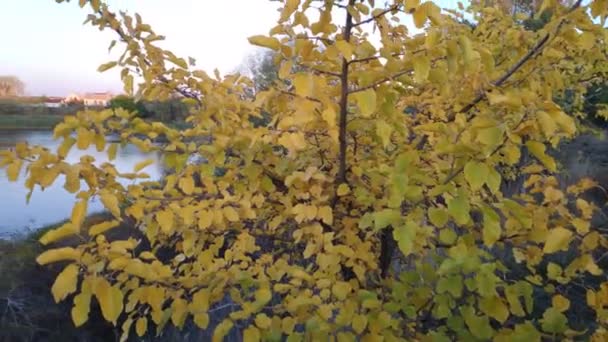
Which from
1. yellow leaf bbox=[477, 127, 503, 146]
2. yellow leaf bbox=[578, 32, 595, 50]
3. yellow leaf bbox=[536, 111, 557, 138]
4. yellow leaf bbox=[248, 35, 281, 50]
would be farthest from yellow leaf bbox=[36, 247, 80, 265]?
yellow leaf bbox=[578, 32, 595, 50]

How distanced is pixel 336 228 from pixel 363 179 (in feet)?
0.67

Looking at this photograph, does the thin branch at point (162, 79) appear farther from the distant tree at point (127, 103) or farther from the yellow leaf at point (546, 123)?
the yellow leaf at point (546, 123)

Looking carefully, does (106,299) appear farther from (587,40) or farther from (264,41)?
(587,40)

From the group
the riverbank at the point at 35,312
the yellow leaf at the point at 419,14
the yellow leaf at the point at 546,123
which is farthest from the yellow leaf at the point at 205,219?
the riverbank at the point at 35,312

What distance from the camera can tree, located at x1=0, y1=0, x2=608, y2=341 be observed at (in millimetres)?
962

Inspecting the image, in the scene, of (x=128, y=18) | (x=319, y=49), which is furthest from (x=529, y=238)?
(x=128, y=18)

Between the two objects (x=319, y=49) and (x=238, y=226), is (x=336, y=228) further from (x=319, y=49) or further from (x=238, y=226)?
(x=319, y=49)

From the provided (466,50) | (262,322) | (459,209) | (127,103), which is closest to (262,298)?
(262,322)

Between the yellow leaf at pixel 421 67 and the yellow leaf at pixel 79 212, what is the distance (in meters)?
0.74

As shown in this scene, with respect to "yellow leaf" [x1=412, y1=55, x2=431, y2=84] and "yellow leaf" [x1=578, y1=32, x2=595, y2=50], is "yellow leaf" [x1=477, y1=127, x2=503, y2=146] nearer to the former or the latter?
"yellow leaf" [x1=412, y1=55, x2=431, y2=84]

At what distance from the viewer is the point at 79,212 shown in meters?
0.96

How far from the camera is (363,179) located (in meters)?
1.60

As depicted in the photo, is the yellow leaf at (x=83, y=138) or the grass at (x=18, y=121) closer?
the yellow leaf at (x=83, y=138)

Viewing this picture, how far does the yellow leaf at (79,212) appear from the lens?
93 cm
